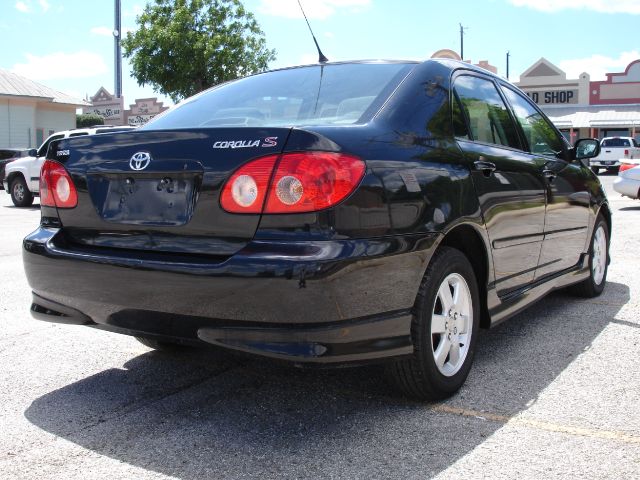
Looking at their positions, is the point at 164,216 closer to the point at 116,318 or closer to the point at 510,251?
the point at 116,318

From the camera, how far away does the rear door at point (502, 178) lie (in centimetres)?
365

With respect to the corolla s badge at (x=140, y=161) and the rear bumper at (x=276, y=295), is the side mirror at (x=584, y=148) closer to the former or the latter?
the rear bumper at (x=276, y=295)

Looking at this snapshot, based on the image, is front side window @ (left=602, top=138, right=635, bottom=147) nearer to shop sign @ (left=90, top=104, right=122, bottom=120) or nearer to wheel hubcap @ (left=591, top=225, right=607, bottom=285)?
shop sign @ (left=90, top=104, right=122, bottom=120)

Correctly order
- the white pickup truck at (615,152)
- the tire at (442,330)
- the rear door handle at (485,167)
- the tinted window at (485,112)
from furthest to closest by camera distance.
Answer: the white pickup truck at (615,152) < the tinted window at (485,112) < the rear door handle at (485,167) < the tire at (442,330)

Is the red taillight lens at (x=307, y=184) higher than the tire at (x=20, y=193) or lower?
higher

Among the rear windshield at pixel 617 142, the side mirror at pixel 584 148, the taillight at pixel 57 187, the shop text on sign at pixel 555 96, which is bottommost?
the taillight at pixel 57 187

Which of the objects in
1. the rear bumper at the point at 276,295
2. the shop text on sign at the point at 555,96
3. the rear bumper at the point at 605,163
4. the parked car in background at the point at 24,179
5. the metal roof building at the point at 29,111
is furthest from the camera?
the shop text on sign at the point at 555,96

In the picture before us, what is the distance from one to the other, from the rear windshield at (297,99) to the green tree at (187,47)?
96.9 feet

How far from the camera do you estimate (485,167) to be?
367cm

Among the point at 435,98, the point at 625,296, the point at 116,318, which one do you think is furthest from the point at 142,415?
the point at 625,296

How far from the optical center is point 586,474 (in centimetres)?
263

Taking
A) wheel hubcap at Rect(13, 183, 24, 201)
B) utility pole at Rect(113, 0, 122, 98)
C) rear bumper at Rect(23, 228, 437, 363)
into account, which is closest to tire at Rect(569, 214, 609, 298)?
rear bumper at Rect(23, 228, 437, 363)

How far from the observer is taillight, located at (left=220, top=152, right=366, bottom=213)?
2678mm

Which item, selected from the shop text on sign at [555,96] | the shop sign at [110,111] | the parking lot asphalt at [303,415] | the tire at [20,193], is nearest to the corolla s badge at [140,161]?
the parking lot asphalt at [303,415]
